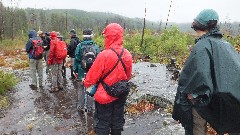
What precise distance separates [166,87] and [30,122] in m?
5.43

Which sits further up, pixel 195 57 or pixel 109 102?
pixel 195 57

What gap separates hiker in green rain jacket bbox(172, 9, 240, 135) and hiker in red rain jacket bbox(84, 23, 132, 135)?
1238 millimetres

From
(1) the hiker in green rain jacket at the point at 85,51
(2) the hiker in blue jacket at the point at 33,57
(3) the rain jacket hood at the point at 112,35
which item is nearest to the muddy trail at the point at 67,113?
(2) the hiker in blue jacket at the point at 33,57

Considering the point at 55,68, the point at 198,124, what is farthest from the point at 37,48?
the point at 198,124

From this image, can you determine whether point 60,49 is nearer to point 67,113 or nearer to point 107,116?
point 67,113

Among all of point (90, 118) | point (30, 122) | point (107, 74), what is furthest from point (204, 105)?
point (30, 122)

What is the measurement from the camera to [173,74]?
1380 centimetres

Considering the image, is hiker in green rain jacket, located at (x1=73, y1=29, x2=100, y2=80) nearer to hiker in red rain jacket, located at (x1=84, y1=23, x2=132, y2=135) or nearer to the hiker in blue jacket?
hiker in red rain jacket, located at (x1=84, y1=23, x2=132, y2=135)

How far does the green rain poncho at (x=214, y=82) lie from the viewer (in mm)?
3461

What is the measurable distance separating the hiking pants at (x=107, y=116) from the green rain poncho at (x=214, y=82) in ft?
4.86

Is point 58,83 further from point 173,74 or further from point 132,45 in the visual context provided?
point 132,45

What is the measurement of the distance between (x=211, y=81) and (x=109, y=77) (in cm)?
173

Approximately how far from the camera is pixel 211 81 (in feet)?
11.3

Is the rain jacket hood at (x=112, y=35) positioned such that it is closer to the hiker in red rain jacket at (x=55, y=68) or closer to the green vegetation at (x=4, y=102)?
the hiker in red rain jacket at (x=55, y=68)
